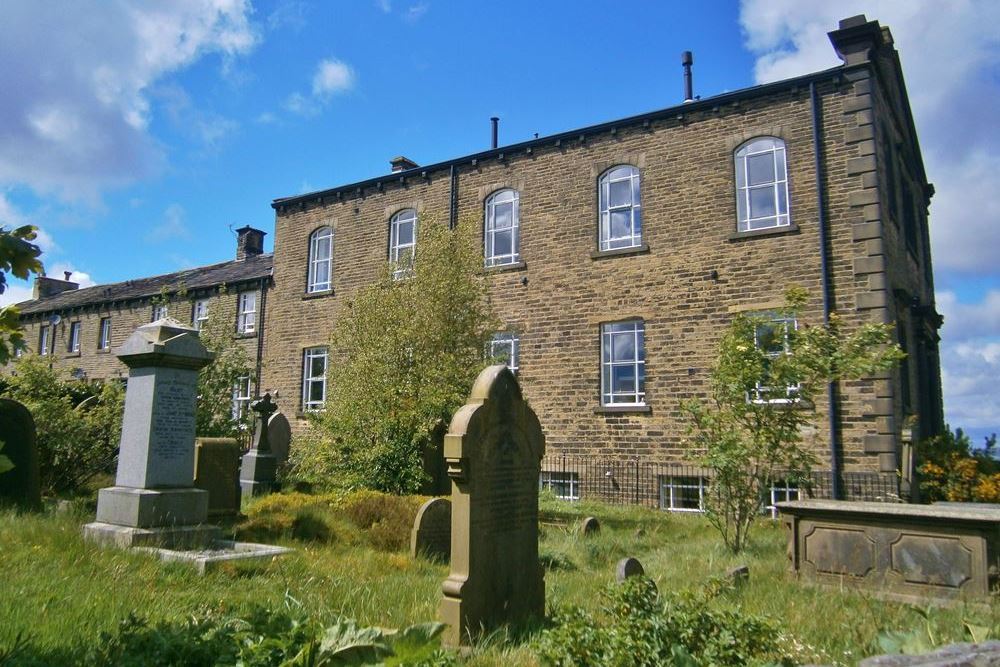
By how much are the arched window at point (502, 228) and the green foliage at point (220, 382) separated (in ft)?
22.8

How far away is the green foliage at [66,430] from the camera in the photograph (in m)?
12.1

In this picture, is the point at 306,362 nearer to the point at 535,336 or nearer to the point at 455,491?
the point at 535,336

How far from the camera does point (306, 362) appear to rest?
23.3 meters

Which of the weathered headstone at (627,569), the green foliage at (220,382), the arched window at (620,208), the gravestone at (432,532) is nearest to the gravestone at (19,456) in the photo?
the gravestone at (432,532)

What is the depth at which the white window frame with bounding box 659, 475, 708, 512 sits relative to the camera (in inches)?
631

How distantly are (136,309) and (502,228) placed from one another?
64.3 ft

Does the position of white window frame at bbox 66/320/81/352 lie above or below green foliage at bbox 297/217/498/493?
above

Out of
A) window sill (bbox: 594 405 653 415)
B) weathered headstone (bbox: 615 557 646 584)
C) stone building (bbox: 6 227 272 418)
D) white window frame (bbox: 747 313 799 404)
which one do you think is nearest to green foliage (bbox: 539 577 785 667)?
weathered headstone (bbox: 615 557 646 584)

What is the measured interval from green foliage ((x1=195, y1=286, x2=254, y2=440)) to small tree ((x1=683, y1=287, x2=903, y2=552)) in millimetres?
10764

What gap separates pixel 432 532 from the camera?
945 cm

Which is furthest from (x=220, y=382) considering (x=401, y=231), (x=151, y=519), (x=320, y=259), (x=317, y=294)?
(x=151, y=519)

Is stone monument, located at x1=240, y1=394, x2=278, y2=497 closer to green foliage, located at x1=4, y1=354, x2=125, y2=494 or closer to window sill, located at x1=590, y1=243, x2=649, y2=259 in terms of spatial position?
green foliage, located at x1=4, y1=354, x2=125, y2=494

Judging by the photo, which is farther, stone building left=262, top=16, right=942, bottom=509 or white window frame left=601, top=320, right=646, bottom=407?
white window frame left=601, top=320, right=646, bottom=407

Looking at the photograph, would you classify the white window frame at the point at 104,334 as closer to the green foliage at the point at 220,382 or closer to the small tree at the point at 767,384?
the green foliage at the point at 220,382
